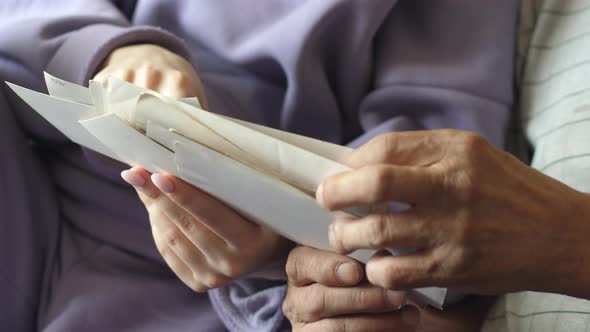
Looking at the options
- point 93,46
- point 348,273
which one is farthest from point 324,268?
point 93,46

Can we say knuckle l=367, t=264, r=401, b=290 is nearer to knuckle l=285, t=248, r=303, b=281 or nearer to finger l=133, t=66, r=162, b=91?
knuckle l=285, t=248, r=303, b=281

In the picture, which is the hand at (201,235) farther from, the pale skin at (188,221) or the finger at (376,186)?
the finger at (376,186)

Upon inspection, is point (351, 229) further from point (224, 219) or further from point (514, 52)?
point (514, 52)

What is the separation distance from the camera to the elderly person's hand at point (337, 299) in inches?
16.9

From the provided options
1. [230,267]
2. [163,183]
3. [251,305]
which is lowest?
[251,305]

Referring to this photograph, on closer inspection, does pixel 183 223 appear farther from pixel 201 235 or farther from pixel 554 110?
pixel 554 110

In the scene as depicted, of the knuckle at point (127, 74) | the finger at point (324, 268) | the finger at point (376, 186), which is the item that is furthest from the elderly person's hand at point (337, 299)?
the knuckle at point (127, 74)

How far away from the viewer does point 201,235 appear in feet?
1.52

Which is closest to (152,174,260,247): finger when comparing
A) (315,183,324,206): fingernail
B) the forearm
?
(315,183,324,206): fingernail

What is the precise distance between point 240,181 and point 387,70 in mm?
359

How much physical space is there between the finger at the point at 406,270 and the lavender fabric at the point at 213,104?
23 cm

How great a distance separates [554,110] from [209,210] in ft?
1.24

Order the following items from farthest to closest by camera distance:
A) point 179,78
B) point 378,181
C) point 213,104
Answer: point 213,104 → point 179,78 → point 378,181

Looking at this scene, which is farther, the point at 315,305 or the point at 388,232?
the point at 315,305
